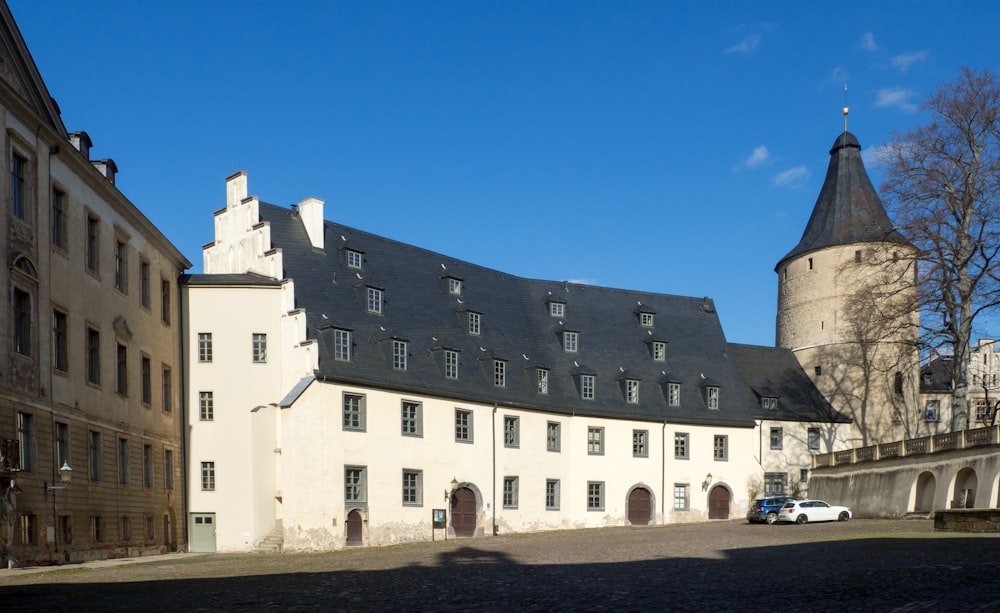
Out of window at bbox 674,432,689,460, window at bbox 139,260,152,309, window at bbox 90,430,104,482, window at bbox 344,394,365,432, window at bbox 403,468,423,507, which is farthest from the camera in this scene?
window at bbox 674,432,689,460

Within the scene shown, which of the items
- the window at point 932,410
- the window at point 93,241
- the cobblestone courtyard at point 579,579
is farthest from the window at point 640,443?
the window at point 93,241

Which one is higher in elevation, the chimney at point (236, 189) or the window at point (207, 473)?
the chimney at point (236, 189)

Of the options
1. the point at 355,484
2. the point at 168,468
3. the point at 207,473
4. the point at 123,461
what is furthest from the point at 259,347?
the point at 123,461

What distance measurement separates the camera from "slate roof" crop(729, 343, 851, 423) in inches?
2189

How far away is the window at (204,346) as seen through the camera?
4084 centimetres

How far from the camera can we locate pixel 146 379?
3719 centimetres

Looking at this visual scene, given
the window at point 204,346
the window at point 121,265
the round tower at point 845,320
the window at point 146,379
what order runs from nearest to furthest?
the window at point 121,265, the window at point 146,379, the window at point 204,346, the round tower at point 845,320

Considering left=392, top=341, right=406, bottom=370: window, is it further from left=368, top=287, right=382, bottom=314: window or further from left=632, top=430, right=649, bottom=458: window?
left=632, top=430, right=649, bottom=458: window

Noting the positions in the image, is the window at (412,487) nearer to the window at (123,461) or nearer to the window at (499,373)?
the window at (499,373)

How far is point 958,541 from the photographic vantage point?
2684 centimetres

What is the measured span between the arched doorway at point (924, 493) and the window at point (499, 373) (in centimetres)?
1736

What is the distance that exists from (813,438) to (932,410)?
1165 cm

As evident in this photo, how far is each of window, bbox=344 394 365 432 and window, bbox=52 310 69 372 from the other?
12293 millimetres

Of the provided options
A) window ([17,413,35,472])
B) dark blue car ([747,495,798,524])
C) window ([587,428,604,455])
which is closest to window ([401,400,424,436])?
window ([587,428,604,455])
